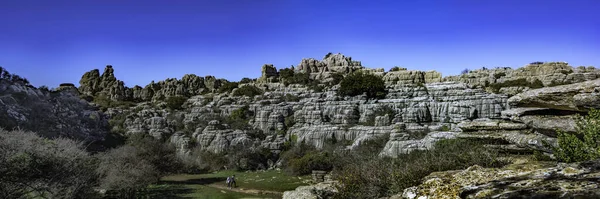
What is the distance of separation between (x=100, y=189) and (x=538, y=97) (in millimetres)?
21442

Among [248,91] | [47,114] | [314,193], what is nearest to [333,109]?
[248,91]

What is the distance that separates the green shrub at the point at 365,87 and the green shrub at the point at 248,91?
1515 cm

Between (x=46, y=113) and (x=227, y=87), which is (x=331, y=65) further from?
(x=46, y=113)

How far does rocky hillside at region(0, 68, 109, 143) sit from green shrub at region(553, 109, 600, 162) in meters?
35.5

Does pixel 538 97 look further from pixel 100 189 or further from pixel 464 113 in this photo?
pixel 464 113

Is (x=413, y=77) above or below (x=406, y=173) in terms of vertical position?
above

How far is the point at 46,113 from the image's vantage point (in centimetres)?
4009

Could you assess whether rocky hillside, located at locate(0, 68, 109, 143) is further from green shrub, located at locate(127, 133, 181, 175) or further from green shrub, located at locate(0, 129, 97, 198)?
green shrub, located at locate(0, 129, 97, 198)

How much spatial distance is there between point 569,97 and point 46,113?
44.4 metres

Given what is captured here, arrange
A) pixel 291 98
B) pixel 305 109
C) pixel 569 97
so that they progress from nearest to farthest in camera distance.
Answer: pixel 569 97
pixel 305 109
pixel 291 98

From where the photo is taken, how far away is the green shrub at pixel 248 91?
62750 mm

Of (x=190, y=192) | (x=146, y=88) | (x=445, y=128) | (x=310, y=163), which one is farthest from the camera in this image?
(x=146, y=88)

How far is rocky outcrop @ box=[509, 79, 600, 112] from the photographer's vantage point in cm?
780

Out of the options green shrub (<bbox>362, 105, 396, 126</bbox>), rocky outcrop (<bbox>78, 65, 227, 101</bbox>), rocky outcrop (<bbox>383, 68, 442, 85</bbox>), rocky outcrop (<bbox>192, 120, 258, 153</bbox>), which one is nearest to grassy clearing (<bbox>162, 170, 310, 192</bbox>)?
rocky outcrop (<bbox>192, 120, 258, 153</bbox>)
